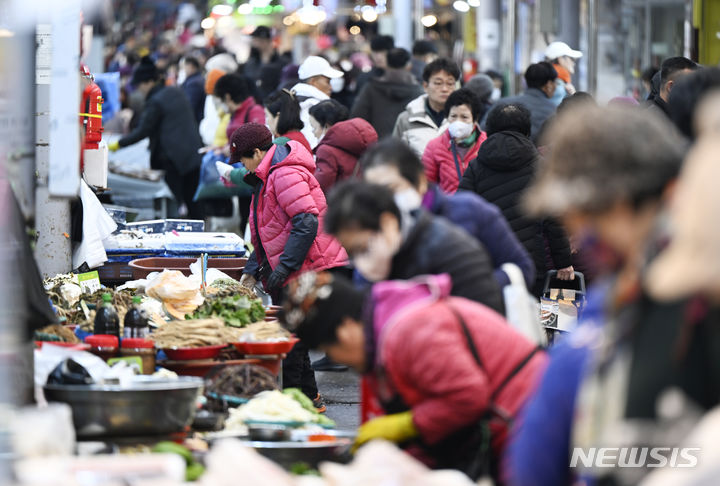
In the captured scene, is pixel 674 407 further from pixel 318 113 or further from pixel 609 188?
pixel 318 113

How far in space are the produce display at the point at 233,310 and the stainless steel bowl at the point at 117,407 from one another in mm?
2337

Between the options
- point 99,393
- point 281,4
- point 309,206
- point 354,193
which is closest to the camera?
point 354,193

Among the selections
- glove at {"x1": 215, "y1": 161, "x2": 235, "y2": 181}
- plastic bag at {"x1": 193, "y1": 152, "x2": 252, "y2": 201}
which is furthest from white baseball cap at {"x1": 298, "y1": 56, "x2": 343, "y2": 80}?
glove at {"x1": 215, "y1": 161, "x2": 235, "y2": 181}

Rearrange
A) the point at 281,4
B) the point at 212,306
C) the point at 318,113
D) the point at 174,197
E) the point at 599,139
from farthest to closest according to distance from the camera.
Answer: the point at 281,4, the point at 174,197, the point at 318,113, the point at 212,306, the point at 599,139

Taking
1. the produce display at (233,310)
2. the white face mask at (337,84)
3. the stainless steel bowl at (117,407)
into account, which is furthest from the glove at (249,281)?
the white face mask at (337,84)

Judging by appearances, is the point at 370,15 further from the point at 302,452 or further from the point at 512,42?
the point at 302,452

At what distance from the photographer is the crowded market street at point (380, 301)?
2.90 meters

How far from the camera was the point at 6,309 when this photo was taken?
416 centimetres

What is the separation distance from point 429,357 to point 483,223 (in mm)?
1589

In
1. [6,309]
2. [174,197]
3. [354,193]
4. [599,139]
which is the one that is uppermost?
[599,139]

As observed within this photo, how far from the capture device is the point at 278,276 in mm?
8594

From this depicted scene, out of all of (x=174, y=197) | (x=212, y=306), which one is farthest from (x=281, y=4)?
(x=212, y=306)

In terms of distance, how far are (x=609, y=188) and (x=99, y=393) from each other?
2.85 m

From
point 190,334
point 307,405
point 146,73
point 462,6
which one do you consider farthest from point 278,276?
point 462,6
